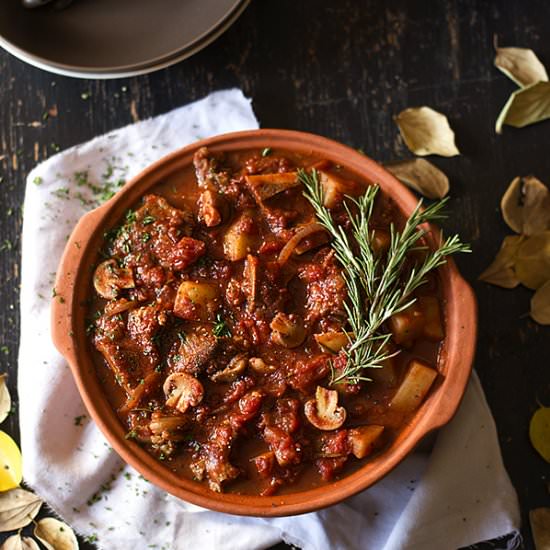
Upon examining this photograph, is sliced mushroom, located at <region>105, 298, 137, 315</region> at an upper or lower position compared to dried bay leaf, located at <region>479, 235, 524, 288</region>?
upper

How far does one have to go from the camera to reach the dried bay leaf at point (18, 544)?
3.29 metres

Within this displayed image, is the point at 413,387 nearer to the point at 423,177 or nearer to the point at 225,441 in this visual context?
the point at 225,441

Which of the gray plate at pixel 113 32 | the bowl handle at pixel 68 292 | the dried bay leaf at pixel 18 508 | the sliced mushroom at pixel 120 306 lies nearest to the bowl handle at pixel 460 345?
the sliced mushroom at pixel 120 306

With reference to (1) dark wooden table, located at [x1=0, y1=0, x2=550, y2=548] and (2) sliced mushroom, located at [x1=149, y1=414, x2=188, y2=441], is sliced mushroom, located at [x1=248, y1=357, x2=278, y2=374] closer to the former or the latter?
(2) sliced mushroom, located at [x1=149, y1=414, x2=188, y2=441]

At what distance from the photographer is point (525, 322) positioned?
335cm

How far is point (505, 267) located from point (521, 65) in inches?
34.3

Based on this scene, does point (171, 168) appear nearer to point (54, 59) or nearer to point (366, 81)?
point (54, 59)

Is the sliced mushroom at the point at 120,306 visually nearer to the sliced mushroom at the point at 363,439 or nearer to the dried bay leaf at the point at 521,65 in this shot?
the sliced mushroom at the point at 363,439

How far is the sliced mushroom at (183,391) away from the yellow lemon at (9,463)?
96 cm

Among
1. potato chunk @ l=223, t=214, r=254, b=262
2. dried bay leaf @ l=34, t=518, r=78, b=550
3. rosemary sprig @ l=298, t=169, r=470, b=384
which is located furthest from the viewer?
dried bay leaf @ l=34, t=518, r=78, b=550

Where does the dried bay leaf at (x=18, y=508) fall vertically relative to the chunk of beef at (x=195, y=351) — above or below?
below

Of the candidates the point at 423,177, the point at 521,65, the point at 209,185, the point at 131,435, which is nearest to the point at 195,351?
the point at 131,435

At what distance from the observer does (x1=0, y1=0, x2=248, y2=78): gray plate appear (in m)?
3.14

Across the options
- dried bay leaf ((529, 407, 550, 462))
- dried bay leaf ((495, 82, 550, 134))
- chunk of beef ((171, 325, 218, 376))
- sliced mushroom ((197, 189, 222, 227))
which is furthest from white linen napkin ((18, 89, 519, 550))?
dried bay leaf ((495, 82, 550, 134))
